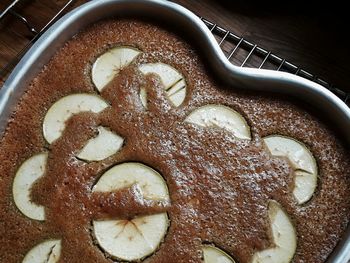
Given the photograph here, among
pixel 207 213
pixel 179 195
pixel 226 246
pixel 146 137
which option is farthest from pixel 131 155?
pixel 226 246

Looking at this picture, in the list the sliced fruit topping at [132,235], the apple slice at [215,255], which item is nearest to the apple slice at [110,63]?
the sliced fruit topping at [132,235]

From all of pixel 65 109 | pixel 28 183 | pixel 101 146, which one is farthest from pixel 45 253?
pixel 65 109

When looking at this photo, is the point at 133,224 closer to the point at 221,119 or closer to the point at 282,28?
the point at 221,119

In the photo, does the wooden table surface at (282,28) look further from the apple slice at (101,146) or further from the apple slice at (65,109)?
the apple slice at (101,146)

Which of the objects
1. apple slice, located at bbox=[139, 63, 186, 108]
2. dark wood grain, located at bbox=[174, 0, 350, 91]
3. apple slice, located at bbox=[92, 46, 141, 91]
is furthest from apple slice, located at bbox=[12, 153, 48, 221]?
dark wood grain, located at bbox=[174, 0, 350, 91]

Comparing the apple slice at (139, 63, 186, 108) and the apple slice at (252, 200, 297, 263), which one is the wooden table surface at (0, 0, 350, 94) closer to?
the apple slice at (139, 63, 186, 108)

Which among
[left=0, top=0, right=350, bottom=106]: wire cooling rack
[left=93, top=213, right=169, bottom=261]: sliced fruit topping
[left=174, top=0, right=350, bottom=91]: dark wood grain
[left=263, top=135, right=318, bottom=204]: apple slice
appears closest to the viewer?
[left=93, top=213, right=169, bottom=261]: sliced fruit topping
